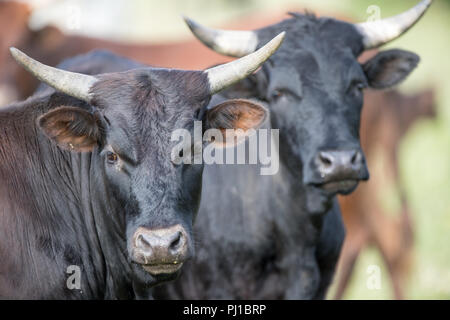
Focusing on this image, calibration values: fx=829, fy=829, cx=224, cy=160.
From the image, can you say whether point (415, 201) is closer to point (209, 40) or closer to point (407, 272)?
point (407, 272)

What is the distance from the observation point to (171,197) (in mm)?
4348

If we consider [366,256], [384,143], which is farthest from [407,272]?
[366,256]

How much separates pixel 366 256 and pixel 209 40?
571 cm

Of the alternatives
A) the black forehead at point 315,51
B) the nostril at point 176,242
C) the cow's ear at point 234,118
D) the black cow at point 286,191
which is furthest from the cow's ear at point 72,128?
the black forehead at point 315,51

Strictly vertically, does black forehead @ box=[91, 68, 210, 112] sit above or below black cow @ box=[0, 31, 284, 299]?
above

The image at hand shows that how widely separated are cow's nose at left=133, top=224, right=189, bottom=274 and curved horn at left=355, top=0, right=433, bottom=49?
2.69 metres

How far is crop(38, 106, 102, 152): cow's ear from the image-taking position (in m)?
4.58

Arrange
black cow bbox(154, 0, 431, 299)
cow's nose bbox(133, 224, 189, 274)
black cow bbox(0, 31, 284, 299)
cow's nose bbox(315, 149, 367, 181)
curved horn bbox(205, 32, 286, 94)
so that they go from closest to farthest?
cow's nose bbox(133, 224, 189, 274), black cow bbox(0, 31, 284, 299), curved horn bbox(205, 32, 286, 94), cow's nose bbox(315, 149, 367, 181), black cow bbox(154, 0, 431, 299)

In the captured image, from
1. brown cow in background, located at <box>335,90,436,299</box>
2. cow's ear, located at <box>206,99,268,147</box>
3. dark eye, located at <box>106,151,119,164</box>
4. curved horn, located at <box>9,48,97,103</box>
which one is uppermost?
curved horn, located at <box>9,48,97,103</box>

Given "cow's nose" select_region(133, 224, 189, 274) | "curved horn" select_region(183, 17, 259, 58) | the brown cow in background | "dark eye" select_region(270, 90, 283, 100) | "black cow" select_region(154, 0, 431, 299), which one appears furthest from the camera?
→ the brown cow in background

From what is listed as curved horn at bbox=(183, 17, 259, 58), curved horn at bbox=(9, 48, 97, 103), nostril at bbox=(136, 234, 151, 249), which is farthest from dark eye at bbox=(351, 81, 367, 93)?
nostril at bbox=(136, 234, 151, 249)

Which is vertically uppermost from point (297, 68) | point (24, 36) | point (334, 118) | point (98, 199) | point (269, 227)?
point (24, 36)

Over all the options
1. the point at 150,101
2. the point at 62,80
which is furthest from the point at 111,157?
the point at 62,80

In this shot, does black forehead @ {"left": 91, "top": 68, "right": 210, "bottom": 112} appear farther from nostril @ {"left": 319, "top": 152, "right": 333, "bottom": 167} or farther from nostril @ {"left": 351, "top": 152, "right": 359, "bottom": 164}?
nostril @ {"left": 351, "top": 152, "right": 359, "bottom": 164}
